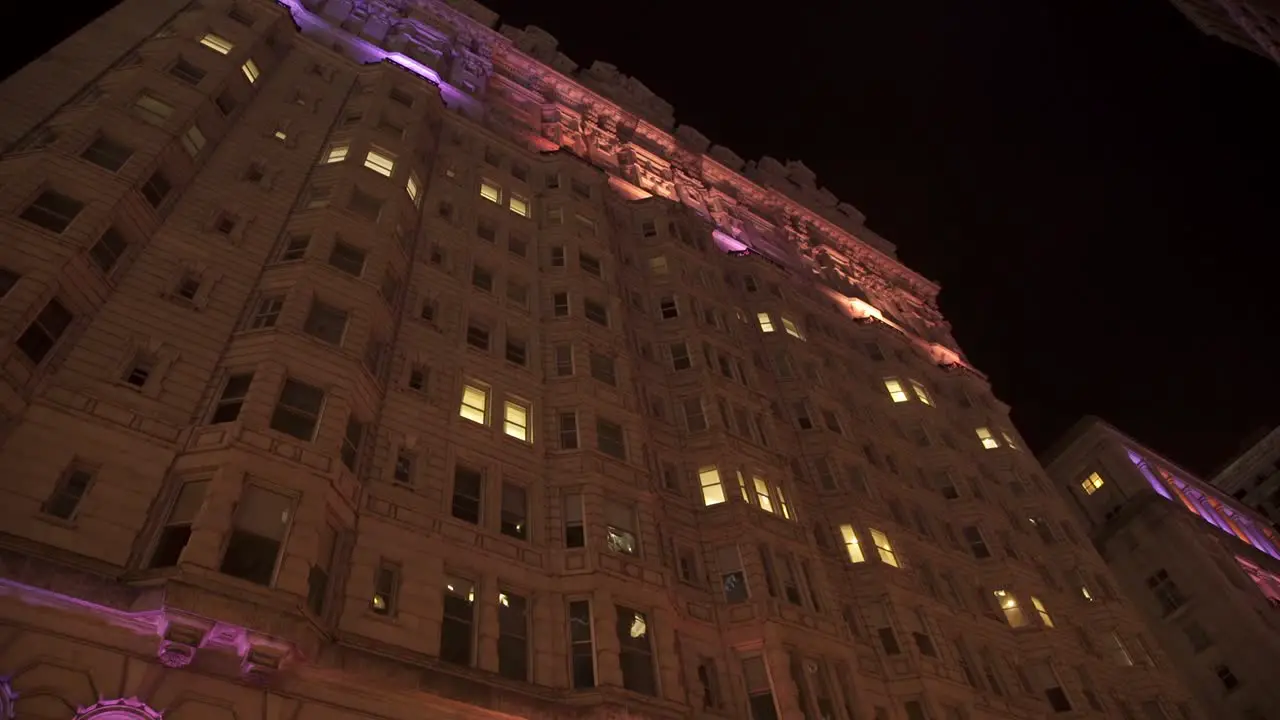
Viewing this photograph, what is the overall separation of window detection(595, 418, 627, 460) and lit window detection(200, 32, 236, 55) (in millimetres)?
21678

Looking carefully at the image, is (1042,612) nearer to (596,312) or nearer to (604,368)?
(604,368)

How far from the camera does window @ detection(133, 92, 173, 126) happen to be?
1136 inches

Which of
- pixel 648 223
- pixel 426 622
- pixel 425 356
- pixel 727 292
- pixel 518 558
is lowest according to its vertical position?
pixel 426 622

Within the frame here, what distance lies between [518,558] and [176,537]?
9014 mm

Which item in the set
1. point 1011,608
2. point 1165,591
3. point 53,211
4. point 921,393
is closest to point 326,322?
point 53,211

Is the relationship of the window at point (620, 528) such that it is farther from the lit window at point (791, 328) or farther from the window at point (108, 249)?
the lit window at point (791, 328)

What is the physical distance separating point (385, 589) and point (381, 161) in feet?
65.9

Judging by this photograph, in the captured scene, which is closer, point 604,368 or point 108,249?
point 108,249

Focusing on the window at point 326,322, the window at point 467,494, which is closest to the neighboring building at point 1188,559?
the window at point 467,494

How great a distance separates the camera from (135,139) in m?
27.2

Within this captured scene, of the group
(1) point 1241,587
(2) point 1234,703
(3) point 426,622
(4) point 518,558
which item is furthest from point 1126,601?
(3) point 426,622

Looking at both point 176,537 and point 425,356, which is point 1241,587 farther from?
point 176,537

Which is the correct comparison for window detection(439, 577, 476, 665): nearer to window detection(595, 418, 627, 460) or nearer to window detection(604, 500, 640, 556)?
window detection(604, 500, 640, 556)

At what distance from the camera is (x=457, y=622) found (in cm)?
2208
